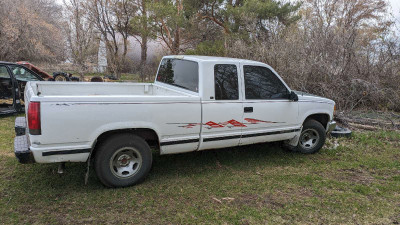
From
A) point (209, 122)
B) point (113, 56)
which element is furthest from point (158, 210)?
point (113, 56)

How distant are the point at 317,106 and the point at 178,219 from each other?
358 cm

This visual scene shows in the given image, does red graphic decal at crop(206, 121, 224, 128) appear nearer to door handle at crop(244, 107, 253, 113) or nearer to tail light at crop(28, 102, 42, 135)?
door handle at crop(244, 107, 253, 113)

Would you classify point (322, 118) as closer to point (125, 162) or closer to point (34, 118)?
point (125, 162)

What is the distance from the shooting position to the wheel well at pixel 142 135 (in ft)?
12.3

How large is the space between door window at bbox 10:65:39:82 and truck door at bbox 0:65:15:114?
0.92ft

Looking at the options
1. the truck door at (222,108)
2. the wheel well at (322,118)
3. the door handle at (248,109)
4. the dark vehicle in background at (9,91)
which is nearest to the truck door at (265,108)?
the door handle at (248,109)

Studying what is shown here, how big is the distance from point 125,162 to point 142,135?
1.41 ft

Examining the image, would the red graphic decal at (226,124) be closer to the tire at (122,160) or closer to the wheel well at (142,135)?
the wheel well at (142,135)

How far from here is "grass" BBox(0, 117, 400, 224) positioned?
3340mm

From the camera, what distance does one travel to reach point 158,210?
3451 millimetres

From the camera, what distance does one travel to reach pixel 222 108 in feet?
14.3

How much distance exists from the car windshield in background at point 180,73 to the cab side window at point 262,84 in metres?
0.86

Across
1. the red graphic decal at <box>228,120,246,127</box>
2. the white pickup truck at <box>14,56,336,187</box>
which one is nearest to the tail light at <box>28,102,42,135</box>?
the white pickup truck at <box>14,56,336,187</box>

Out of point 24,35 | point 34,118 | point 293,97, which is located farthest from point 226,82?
point 24,35
